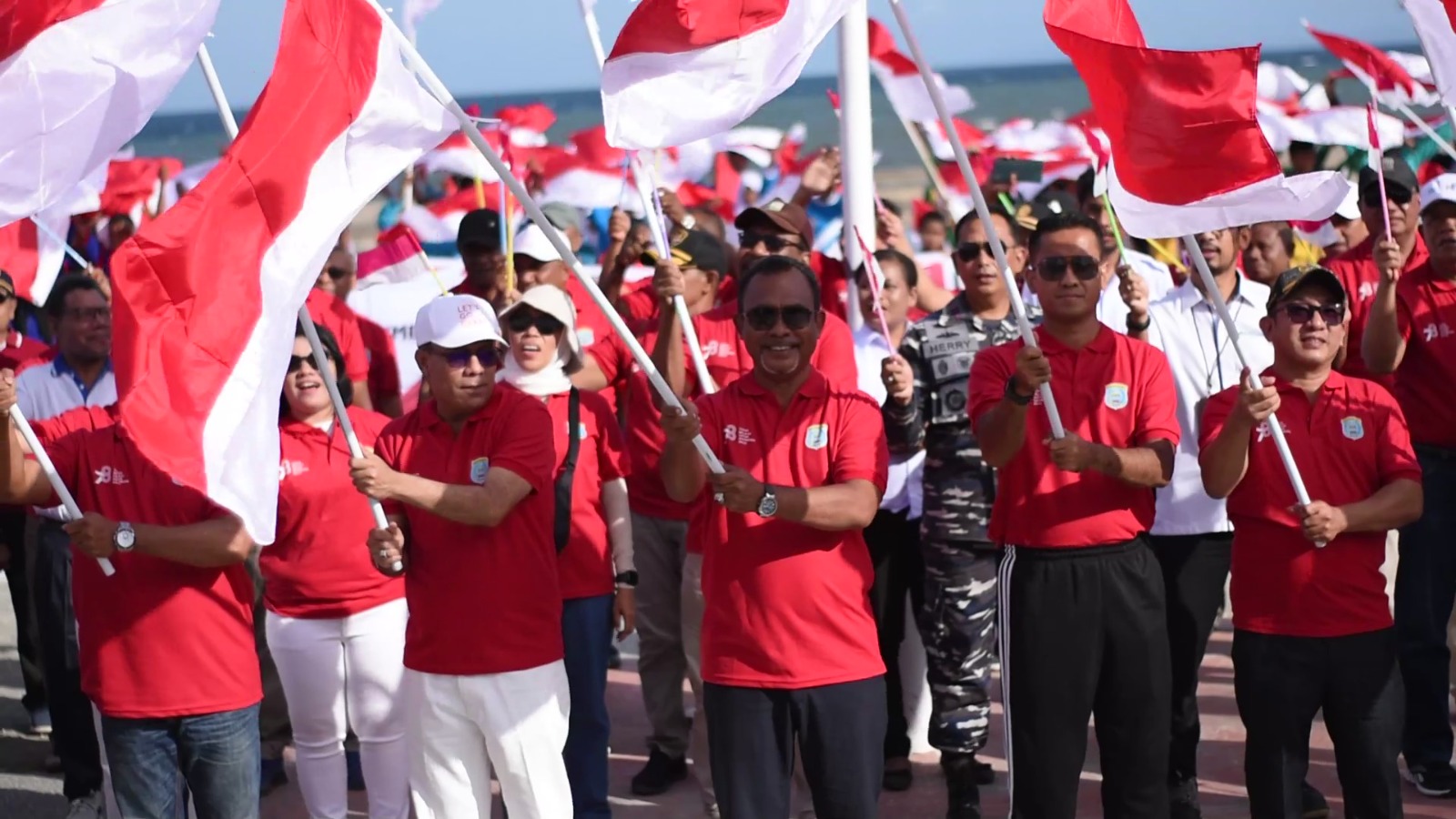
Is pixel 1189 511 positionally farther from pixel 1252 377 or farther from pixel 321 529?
pixel 321 529

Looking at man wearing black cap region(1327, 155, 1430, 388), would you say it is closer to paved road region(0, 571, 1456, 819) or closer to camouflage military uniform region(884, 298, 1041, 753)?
camouflage military uniform region(884, 298, 1041, 753)

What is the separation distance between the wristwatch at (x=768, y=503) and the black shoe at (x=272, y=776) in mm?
3579

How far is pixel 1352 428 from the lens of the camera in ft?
19.4

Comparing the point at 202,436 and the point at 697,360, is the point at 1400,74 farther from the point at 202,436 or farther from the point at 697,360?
the point at 202,436

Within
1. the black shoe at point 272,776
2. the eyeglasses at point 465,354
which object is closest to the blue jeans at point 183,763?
the eyeglasses at point 465,354

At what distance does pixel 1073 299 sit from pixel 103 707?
3246mm

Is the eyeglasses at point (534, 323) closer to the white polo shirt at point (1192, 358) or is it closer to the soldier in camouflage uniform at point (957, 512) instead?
the soldier in camouflage uniform at point (957, 512)

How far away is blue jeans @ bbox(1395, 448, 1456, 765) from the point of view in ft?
23.1

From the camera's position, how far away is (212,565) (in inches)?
223

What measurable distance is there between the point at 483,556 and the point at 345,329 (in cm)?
299

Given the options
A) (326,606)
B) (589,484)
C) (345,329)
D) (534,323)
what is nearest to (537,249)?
(345,329)

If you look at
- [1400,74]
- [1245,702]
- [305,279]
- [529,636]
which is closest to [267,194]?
[305,279]

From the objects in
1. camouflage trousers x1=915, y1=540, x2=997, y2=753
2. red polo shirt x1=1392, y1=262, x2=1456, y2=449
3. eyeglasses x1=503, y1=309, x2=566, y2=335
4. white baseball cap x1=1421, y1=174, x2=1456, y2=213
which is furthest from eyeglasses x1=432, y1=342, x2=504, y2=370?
white baseball cap x1=1421, y1=174, x2=1456, y2=213

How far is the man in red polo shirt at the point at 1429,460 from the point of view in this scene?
7.04 metres
